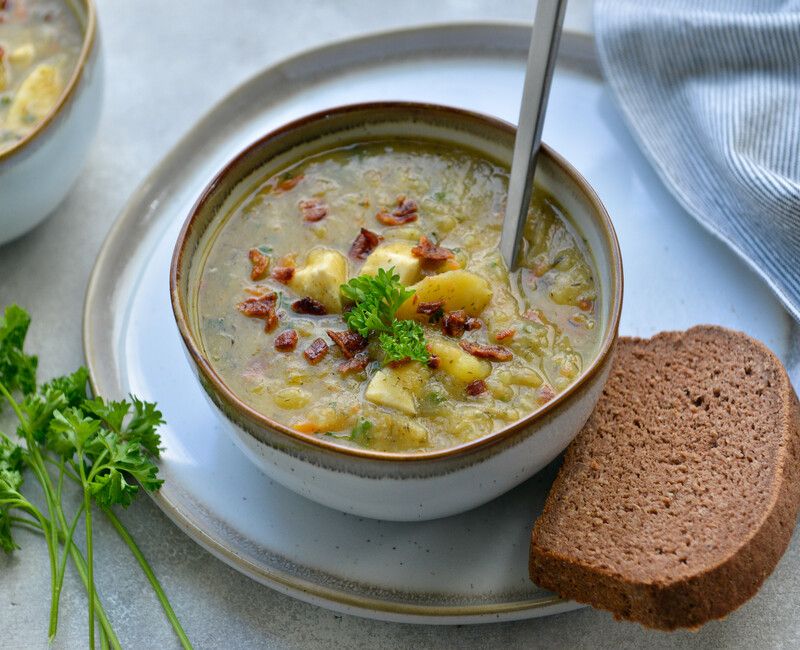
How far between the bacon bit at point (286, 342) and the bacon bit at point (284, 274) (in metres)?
0.21

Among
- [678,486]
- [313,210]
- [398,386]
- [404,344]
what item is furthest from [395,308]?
[678,486]

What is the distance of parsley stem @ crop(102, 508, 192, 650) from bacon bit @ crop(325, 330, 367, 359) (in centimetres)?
81

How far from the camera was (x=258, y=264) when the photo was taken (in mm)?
3000

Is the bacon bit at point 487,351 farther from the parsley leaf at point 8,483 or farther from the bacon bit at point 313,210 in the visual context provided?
the parsley leaf at point 8,483

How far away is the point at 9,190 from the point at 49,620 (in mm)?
1399

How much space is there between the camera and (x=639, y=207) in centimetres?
351

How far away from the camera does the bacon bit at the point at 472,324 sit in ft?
9.19

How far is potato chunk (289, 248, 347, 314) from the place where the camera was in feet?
9.41

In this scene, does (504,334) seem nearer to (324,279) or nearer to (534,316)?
(534,316)

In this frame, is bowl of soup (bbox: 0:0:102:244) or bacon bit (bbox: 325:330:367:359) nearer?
bacon bit (bbox: 325:330:367:359)

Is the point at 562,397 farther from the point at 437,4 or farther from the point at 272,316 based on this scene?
the point at 437,4

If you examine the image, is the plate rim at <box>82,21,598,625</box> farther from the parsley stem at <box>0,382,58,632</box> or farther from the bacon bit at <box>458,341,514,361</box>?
the bacon bit at <box>458,341,514,361</box>

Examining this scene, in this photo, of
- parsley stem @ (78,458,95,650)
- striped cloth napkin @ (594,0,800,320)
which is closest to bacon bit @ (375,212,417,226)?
striped cloth napkin @ (594,0,800,320)

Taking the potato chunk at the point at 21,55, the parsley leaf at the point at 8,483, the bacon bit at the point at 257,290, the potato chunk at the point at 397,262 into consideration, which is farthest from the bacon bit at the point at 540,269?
the potato chunk at the point at 21,55
